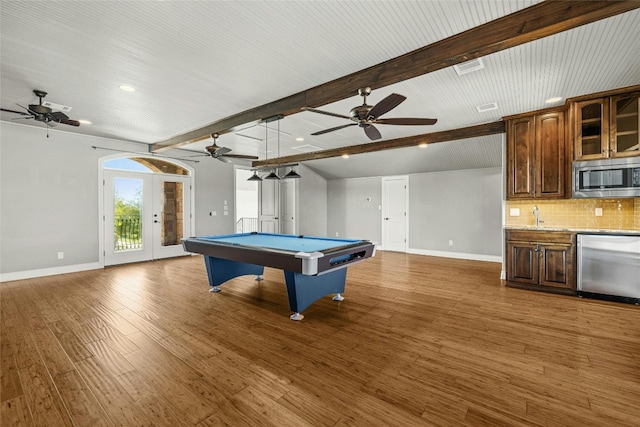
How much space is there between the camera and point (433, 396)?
1809 mm

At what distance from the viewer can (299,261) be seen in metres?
2.65

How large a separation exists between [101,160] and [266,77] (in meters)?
4.58

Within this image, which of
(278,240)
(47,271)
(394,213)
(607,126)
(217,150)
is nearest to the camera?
(607,126)

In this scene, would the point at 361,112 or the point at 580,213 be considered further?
the point at 580,213

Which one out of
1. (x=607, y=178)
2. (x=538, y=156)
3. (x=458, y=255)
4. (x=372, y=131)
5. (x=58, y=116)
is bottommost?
(x=458, y=255)

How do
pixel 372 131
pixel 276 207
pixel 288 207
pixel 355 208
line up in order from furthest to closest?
pixel 355 208 < pixel 288 207 < pixel 276 207 < pixel 372 131

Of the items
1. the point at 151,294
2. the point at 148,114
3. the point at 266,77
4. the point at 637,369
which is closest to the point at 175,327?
the point at 151,294

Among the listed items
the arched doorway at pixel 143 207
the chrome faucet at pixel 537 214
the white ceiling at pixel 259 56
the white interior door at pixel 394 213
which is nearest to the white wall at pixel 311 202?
the white interior door at pixel 394 213

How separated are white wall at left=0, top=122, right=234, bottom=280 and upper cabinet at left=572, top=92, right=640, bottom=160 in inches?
313

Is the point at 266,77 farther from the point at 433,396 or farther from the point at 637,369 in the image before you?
the point at 637,369

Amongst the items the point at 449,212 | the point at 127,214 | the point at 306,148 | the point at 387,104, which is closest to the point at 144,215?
the point at 127,214

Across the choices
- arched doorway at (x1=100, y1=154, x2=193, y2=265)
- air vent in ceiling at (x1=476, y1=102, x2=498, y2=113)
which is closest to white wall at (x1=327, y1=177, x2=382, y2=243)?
air vent in ceiling at (x1=476, y1=102, x2=498, y2=113)

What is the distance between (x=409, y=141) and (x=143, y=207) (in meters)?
5.89

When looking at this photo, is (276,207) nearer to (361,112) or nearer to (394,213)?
(394,213)
